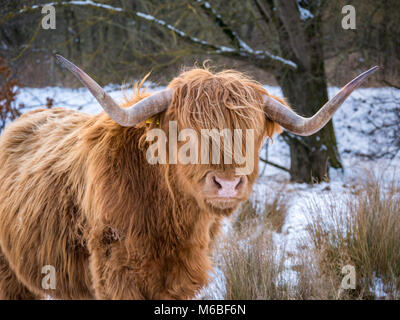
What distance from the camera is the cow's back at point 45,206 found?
2689 millimetres

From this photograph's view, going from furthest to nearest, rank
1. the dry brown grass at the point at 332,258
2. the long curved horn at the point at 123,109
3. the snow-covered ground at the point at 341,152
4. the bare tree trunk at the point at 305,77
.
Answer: the bare tree trunk at the point at 305,77, the snow-covered ground at the point at 341,152, the dry brown grass at the point at 332,258, the long curved horn at the point at 123,109

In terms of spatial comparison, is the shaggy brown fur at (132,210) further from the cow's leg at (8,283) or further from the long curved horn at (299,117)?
the cow's leg at (8,283)

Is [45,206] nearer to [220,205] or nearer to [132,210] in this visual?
[132,210]

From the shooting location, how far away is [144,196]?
2.47m

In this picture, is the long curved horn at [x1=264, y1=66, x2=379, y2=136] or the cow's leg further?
the cow's leg

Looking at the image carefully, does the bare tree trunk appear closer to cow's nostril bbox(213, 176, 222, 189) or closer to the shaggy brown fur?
the shaggy brown fur

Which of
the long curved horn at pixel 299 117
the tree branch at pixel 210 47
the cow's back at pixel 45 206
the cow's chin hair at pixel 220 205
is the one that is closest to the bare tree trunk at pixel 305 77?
the tree branch at pixel 210 47

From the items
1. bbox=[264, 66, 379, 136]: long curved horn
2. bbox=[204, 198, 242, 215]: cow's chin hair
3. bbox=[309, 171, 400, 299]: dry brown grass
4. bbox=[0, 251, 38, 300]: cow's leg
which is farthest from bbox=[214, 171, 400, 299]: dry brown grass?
bbox=[0, 251, 38, 300]: cow's leg

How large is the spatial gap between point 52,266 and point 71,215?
372 mm

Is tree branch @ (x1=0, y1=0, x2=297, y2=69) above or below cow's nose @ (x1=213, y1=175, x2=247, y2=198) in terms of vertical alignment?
above

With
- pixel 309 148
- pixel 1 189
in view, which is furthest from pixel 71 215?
pixel 309 148

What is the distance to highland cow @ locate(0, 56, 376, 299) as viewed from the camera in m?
2.31

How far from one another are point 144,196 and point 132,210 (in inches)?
4.6

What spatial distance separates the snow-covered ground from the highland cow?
0.55m
